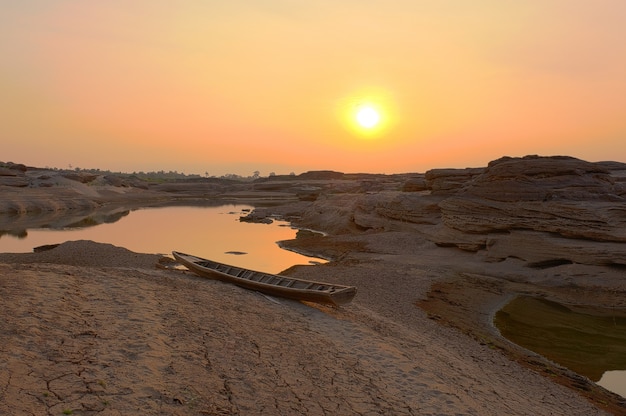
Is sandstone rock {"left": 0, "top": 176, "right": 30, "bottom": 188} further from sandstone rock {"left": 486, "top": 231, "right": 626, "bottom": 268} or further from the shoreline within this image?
sandstone rock {"left": 486, "top": 231, "right": 626, "bottom": 268}

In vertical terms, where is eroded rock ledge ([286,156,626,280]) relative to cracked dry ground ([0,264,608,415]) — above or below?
above

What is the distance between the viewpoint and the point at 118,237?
140 ft

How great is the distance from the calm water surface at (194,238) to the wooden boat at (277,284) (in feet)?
31.9

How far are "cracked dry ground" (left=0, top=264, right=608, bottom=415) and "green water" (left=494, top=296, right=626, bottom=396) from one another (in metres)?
4.17

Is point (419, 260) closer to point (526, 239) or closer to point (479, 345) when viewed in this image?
point (526, 239)

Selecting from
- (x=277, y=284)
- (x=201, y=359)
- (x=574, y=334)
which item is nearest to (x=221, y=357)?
(x=201, y=359)

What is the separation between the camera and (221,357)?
9.77 m

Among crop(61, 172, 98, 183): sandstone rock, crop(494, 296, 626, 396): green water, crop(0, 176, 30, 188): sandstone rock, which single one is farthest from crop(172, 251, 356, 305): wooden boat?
crop(61, 172, 98, 183): sandstone rock

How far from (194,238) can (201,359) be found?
34.6m

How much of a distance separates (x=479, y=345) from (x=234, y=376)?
9.45 m

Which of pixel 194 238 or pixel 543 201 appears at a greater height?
pixel 543 201

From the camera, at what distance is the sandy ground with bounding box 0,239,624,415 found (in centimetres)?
769

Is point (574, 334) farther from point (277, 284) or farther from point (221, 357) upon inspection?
point (221, 357)

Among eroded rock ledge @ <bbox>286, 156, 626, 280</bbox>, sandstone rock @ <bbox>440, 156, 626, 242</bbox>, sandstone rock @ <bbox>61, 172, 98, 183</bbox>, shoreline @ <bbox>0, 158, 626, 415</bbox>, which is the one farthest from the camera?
sandstone rock @ <bbox>61, 172, 98, 183</bbox>
